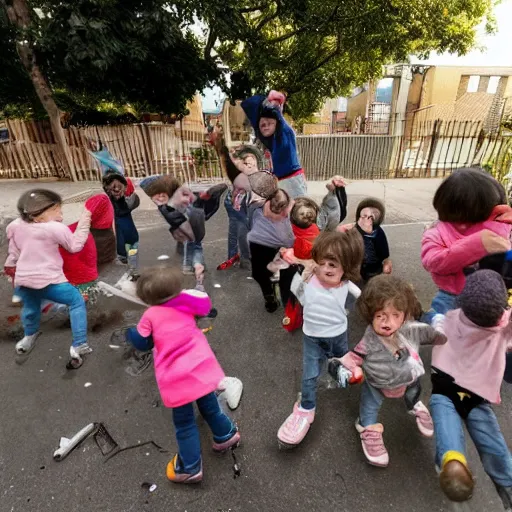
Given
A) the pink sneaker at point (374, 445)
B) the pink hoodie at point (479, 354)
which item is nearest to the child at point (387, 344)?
the pink sneaker at point (374, 445)

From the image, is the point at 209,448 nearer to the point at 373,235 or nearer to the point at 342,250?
the point at 342,250

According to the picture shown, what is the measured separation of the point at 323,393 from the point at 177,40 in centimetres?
810

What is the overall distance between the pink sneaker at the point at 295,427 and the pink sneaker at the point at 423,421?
2.11 feet

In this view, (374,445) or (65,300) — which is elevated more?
(65,300)

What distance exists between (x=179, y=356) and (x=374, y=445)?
1.22m

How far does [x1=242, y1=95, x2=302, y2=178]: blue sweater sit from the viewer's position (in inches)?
143

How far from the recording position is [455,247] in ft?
6.37

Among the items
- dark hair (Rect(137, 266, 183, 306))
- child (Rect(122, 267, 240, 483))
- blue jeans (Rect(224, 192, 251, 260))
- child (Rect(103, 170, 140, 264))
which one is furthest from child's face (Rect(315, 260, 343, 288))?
child (Rect(103, 170, 140, 264))

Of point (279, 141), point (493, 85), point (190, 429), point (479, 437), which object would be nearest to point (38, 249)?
point (190, 429)

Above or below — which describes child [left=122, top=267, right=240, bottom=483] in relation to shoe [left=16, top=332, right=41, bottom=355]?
above

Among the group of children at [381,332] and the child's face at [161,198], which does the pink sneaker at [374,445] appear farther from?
the child's face at [161,198]

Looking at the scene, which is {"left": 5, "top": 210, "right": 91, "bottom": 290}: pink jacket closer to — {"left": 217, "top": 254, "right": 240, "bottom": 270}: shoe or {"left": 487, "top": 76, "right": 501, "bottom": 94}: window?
{"left": 217, "top": 254, "right": 240, "bottom": 270}: shoe

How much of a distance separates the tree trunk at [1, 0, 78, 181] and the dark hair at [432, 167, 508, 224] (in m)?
8.84

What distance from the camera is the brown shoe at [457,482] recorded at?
5.00 ft
